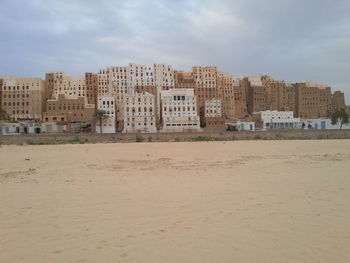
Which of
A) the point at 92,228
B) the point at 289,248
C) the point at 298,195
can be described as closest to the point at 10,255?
the point at 92,228

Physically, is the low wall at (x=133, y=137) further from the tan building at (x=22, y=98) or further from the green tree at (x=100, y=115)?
the tan building at (x=22, y=98)

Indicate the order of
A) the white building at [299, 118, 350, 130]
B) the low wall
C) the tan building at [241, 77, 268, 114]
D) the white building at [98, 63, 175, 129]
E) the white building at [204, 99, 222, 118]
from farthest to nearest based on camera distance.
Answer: the tan building at [241, 77, 268, 114], the white building at [98, 63, 175, 129], the white building at [299, 118, 350, 130], the white building at [204, 99, 222, 118], the low wall

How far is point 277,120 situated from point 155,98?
117ft

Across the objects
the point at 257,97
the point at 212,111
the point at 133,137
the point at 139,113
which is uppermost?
the point at 257,97

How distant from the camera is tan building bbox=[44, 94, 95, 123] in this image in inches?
3073

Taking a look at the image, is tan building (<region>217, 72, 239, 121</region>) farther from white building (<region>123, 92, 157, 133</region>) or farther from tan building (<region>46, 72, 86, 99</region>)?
tan building (<region>46, 72, 86, 99</region>)

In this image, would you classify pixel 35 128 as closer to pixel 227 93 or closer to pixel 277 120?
pixel 227 93

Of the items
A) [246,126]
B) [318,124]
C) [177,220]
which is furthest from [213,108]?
[177,220]

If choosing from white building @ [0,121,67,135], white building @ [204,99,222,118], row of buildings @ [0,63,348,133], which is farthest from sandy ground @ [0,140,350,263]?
white building @ [204,99,222,118]

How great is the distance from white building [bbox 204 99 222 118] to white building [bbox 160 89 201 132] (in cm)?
452

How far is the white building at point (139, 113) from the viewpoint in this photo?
7656 centimetres

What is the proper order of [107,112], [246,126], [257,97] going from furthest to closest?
[257,97] → [246,126] → [107,112]

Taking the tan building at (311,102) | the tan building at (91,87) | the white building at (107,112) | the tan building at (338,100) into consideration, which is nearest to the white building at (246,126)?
the white building at (107,112)

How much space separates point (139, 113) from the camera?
7850cm
